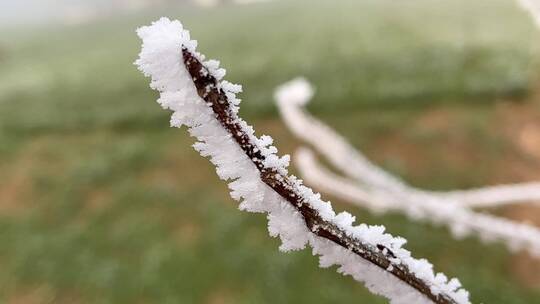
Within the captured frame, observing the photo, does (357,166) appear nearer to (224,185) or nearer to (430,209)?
(430,209)

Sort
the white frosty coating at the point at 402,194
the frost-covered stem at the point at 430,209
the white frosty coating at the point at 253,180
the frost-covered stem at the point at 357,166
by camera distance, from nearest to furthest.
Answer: the white frosty coating at the point at 253,180 → the frost-covered stem at the point at 430,209 → the white frosty coating at the point at 402,194 → the frost-covered stem at the point at 357,166

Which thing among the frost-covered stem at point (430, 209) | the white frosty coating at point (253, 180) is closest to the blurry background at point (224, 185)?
the frost-covered stem at point (430, 209)

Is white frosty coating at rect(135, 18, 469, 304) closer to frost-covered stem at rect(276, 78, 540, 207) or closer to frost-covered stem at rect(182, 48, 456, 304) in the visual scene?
frost-covered stem at rect(182, 48, 456, 304)

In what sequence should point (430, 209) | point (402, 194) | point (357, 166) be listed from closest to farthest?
1. point (430, 209)
2. point (402, 194)
3. point (357, 166)

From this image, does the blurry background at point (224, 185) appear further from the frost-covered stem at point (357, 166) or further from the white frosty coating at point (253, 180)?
the white frosty coating at point (253, 180)

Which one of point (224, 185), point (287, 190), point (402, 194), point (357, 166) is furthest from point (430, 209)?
point (287, 190)

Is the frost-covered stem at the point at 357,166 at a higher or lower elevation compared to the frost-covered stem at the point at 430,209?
higher
